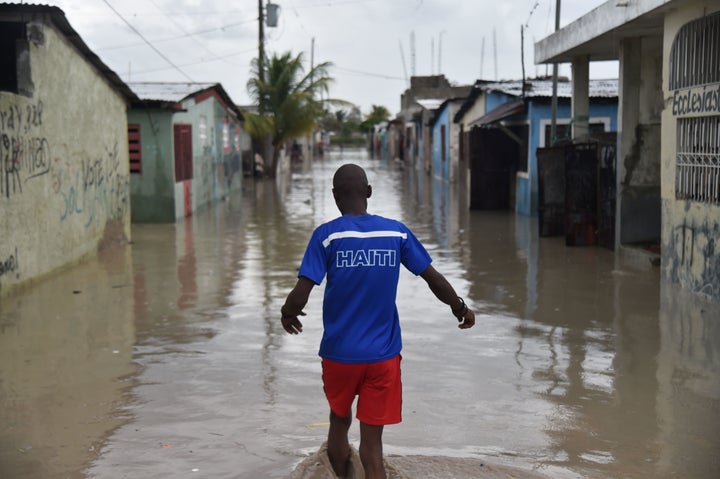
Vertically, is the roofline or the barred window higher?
the roofline

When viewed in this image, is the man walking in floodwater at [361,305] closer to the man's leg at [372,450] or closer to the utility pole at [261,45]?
the man's leg at [372,450]

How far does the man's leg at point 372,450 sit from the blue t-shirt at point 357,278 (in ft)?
1.10

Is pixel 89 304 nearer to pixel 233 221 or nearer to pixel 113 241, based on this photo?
pixel 113 241

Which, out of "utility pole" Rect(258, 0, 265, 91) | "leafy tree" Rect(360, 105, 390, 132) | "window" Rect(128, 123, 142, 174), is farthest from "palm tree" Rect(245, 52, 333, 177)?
"leafy tree" Rect(360, 105, 390, 132)

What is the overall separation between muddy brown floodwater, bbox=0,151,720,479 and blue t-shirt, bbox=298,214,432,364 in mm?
986

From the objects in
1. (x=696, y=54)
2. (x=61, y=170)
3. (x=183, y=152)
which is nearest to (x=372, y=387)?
(x=696, y=54)

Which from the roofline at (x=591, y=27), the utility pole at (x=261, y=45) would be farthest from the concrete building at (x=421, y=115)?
the roofline at (x=591, y=27)

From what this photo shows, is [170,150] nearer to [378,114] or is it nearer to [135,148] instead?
[135,148]

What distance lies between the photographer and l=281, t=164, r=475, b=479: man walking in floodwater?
3.91 metres

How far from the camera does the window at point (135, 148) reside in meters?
18.4

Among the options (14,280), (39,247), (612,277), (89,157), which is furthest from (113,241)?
(612,277)

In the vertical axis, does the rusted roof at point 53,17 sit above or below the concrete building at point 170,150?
above

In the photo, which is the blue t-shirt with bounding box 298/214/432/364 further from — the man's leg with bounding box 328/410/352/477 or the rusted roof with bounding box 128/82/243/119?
the rusted roof with bounding box 128/82/243/119

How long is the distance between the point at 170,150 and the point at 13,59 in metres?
6.15
